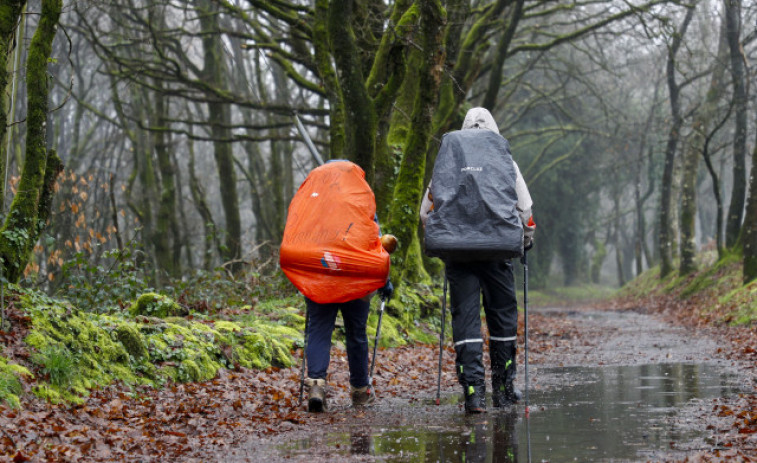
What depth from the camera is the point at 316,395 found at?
6309mm

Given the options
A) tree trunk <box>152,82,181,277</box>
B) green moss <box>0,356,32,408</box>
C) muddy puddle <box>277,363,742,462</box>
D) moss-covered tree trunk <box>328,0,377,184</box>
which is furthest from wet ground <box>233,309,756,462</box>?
Answer: tree trunk <box>152,82,181,277</box>

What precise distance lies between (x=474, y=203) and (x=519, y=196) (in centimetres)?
45

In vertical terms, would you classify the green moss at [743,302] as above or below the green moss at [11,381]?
below

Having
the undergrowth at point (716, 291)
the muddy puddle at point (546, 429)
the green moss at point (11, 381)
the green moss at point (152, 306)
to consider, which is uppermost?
the green moss at point (152, 306)

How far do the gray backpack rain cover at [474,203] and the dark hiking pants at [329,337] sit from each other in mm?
917

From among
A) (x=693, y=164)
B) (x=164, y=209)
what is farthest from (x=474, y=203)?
(x=693, y=164)

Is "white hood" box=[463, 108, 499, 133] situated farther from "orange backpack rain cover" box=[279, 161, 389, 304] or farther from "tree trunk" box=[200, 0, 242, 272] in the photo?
"tree trunk" box=[200, 0, 242, 272]

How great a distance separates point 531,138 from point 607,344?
28871 mm

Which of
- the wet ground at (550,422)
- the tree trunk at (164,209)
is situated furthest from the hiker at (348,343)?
the tree trunk at (164,209)

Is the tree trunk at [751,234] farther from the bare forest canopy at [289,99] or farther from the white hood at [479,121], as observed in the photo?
the white hood at [479,121]

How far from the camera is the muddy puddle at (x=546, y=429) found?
4.39m

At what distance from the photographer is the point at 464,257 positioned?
20.0 feet

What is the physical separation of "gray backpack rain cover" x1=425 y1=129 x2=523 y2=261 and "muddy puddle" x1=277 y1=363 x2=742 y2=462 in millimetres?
1229

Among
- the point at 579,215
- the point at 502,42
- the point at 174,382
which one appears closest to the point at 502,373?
the point at 174,382
